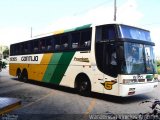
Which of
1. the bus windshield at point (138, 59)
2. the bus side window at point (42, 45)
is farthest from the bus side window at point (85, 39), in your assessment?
the bus side window at point (42, 45)

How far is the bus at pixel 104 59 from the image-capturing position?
10727mm

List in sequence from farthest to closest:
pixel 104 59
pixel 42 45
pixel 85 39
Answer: pixel 42 45
pixel 85 39
pixel 104 59

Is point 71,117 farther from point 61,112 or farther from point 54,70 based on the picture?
point 54,70

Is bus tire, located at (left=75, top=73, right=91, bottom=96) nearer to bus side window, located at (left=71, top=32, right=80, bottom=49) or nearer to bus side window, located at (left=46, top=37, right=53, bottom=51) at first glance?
bus side window, located at (left=71, top=32, right=80, bottom=49)

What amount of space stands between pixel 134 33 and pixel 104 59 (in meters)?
1.69

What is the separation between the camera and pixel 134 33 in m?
11.6

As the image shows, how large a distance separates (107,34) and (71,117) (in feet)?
14.2

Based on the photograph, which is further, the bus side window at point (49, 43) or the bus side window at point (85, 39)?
the bus side window at point (49, 43)

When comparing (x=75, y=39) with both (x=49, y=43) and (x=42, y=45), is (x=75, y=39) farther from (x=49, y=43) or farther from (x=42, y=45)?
(x=42, y=45)

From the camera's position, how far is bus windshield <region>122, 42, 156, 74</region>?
10.7m

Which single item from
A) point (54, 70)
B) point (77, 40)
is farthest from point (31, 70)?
point (77, 40)

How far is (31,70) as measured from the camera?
1805cm

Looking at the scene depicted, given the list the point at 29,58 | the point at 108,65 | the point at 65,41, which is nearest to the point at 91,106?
the point at 108,65

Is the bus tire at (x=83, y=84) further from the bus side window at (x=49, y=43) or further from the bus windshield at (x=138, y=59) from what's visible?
the bus side window at (x=49, y=43)
